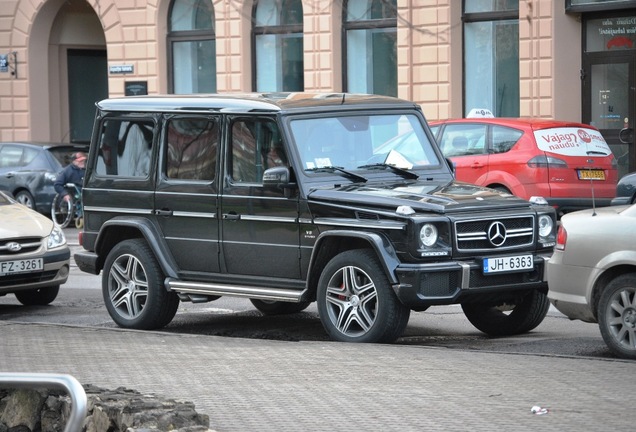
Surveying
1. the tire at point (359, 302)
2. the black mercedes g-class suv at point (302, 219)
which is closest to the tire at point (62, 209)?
the black mercedes g-class suv at point (302, 219)

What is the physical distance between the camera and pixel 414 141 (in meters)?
11.4

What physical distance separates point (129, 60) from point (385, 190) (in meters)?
21.7

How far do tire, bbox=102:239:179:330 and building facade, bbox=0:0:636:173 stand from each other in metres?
14.3

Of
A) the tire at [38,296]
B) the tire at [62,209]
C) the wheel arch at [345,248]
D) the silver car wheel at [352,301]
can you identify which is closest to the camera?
the wheel arch at [345,248]

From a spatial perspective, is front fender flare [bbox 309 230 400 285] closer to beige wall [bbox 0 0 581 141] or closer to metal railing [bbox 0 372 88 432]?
metal railing [bbox 0 372 88 432]

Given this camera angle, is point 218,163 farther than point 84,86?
No

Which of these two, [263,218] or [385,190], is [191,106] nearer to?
[263,218]

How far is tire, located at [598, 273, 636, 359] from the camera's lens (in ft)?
30.3

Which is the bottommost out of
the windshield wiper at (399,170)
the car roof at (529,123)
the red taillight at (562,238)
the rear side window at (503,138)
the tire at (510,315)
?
the tire at (510,315)

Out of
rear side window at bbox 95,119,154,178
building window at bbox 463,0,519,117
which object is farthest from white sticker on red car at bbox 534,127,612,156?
rear side window at bbox 95,119,154,178

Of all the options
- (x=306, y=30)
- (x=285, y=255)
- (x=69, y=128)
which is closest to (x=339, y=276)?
(x=285, y=255)

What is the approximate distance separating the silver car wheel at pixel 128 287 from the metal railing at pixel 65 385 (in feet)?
20.2

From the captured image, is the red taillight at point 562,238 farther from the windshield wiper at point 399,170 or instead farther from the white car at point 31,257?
the white car at point 31,257

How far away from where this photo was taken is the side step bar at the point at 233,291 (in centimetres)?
1059
